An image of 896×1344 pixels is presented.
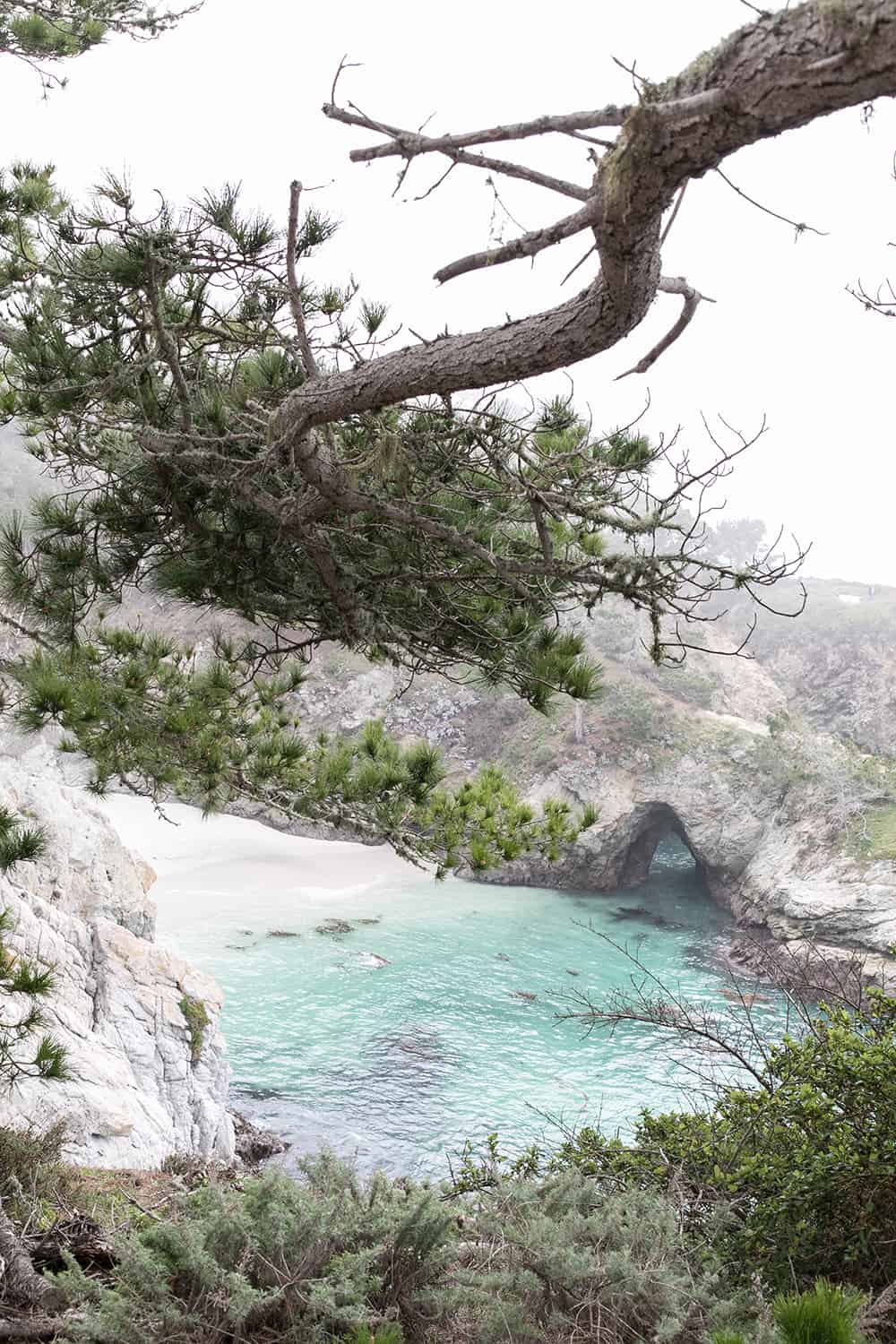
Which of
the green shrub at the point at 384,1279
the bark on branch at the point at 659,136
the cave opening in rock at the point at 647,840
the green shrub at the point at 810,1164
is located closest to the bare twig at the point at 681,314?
the bark on branch at the point at 659,136

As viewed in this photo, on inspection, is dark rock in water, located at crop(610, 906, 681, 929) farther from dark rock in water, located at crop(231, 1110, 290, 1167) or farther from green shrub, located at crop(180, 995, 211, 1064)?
green shrub, located at crop(180, 995, 211, 1064)

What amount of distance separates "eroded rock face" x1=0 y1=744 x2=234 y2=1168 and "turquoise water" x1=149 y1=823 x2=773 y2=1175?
1.46 meters

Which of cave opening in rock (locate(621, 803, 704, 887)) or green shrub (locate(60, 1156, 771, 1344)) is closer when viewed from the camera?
green shrub (locate(60, 1156, 771, 1344))

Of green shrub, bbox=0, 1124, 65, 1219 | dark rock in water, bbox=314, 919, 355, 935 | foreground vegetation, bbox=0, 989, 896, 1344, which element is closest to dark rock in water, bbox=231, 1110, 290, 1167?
green shrub, bbox=0, 1124, 65, 1219

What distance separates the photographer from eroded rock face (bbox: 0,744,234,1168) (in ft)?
14.7

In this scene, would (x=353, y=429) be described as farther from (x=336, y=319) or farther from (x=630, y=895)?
(x=630, y=895)

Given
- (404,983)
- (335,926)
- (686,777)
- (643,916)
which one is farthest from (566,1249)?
(686,777)

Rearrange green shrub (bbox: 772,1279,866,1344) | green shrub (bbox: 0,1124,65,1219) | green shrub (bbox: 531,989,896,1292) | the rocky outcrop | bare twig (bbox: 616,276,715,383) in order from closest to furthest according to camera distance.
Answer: green shrub (bbox: 772,1279,866,1344) → bare twig (bbox: 616,276,715,383) → green shrub (bbox: 531,989,896,1292) → green shrub (bbox: 0,1124,65,1219) → the rocky outcrop

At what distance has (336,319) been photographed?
7.47ft

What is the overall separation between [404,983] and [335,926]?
5.82ft

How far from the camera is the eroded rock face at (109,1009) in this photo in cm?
448

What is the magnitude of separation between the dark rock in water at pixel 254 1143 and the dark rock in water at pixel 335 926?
15.8ft

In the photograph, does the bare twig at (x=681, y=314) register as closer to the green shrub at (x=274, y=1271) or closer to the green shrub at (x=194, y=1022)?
the green shrub at (x=274, y=1271)

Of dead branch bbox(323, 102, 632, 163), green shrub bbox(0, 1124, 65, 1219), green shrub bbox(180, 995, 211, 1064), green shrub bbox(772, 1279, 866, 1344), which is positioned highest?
dead branch bbox(323, 102, 632, 163)
